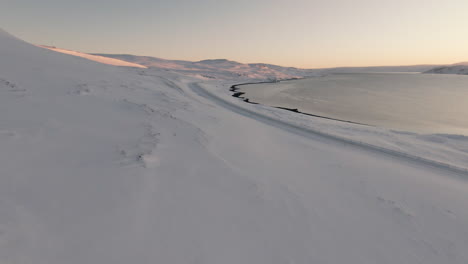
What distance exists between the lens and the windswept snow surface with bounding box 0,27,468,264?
253 centimetres

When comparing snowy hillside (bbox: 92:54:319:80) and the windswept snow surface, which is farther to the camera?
snowy hillside (bbox: 92:54:319:80)

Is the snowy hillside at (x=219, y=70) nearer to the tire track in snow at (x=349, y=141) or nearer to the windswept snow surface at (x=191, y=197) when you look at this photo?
the tire track in snow at (x=349, y=141)

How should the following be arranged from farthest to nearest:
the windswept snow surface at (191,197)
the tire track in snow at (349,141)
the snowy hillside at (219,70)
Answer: the snowy hillside at (219,70)
the tire track in snow at (349,141)
the windswept snow surface at (191,197)

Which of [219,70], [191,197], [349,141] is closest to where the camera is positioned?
[191,197]

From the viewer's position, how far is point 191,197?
352 cm

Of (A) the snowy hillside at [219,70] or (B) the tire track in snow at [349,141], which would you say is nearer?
(B) the tire track in snow at [349,141]

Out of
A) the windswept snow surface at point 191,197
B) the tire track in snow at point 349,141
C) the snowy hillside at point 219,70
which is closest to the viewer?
the windswept snow surface at point 191,197

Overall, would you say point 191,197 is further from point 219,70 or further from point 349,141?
point 219,70

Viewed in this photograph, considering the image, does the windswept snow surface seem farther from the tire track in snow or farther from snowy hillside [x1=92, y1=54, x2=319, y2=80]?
snowy hillside [x1=92, y1=54, x2=319, y2=80]

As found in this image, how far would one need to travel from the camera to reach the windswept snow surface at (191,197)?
99.5 inches

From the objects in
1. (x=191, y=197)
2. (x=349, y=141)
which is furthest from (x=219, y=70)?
(x=191, y=197)

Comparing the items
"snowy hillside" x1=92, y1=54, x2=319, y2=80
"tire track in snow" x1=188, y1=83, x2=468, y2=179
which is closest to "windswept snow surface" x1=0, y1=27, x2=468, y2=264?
"tire track in snow" x1=188, y1=83, x2=468, y2=179

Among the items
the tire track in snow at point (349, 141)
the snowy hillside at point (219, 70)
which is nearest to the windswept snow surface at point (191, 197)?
the tire track in snow at point (349, 141)

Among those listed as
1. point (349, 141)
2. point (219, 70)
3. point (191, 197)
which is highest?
point (219, 70)
